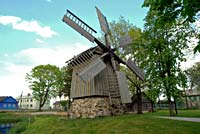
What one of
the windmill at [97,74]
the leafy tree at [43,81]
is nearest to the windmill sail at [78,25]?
the windmill at [97,74]

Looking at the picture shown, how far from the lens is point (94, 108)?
16.1 meters

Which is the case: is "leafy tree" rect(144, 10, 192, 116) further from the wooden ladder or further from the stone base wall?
the stone base wall

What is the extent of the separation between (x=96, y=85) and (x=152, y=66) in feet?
22.6

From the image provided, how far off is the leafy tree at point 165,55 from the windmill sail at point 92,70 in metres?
6.21

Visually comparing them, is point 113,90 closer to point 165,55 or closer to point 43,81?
point 165,55

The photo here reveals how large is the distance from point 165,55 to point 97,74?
714cm

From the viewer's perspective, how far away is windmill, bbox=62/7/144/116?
16578 millimetres

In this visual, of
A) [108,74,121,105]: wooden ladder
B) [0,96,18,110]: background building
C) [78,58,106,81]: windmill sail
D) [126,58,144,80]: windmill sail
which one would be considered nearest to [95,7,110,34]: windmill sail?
[126,58,144,80]: windmill sail

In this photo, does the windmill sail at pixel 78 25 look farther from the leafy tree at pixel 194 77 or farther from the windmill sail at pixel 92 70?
the leafy tree at pixel 194 77

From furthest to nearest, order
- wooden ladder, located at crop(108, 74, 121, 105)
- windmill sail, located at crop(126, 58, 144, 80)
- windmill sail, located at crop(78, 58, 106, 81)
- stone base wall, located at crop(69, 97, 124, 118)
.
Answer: windmill sail, located at crop(126, 58, 144, 80) < wooden ladder, located at crop(108, 74, 121, 105) < stone base wall, located at crop(69, 97, 124, 118) < windmill sail, located at crop(78, 58, 106, 81)

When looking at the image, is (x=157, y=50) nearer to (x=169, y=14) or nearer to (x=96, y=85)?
(x=96, y=85)

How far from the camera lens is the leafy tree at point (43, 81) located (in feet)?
157

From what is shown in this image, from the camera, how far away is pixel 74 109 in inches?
715

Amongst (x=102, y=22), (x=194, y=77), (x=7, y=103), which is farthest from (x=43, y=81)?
(x=194, y=77)
